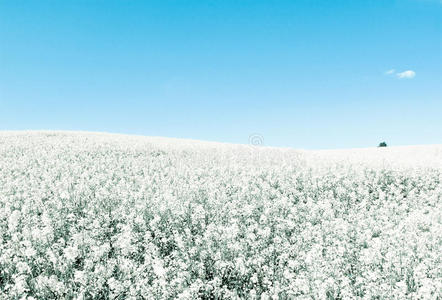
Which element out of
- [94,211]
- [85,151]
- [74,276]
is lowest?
[74,276]

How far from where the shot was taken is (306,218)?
8.77m

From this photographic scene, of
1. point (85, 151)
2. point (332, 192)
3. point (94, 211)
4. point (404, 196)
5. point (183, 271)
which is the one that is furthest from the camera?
point (85, 151)

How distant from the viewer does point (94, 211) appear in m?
8.66

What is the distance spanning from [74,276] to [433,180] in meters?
11.8

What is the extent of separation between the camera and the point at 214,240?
7.00 metres

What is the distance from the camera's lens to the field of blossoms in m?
5.41

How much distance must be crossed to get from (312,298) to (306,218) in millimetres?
3672

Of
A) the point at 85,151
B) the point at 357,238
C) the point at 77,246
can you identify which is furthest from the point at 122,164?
the point at 357,238

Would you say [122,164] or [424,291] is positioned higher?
[122,164]

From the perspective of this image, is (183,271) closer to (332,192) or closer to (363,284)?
(363,284)

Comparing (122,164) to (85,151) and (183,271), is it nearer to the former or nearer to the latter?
(85,151)

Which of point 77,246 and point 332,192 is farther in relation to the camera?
point 332,192

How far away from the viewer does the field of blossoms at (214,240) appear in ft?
17.7

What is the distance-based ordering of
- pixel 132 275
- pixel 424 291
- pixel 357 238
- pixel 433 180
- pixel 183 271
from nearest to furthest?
1. pixel 424 291
2. pixel 132 275
3. pixel 183 271
4. pixel 357 238
5. pixel 433 180
